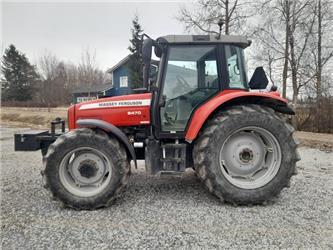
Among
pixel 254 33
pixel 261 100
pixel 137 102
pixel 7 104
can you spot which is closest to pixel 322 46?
pixel 254 33

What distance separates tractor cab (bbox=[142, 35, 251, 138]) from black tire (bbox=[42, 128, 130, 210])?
0.71 meters

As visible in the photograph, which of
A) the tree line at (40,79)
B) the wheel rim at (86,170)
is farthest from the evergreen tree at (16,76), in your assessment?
the wheel rim at (86,170)

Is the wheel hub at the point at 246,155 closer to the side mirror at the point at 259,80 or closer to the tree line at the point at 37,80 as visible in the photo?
the side mirror at the point at 259,80

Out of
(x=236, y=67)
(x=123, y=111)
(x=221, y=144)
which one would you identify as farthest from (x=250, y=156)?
(x=123, y=111)

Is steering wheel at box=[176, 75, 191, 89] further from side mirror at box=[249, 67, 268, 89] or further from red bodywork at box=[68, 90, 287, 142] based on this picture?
side mirror at box=[249, 67, 268, 89]

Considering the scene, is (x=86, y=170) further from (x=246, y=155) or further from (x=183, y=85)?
(x=246, y=155)

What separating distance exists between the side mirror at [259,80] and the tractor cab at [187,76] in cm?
59

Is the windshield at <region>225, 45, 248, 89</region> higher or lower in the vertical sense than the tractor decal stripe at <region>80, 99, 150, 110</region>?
higher

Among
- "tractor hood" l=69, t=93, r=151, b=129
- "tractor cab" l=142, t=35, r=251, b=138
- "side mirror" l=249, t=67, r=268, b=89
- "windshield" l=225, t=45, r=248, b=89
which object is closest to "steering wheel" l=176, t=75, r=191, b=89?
"tractor cab" l=142, t=35, r=251, b=138

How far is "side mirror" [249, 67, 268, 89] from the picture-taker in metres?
3.95

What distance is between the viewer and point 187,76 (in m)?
3.52

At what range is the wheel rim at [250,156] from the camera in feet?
11.2

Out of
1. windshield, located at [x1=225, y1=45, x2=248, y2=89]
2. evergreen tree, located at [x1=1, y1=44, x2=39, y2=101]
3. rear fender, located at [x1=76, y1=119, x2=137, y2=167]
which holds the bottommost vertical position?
rear fender, located at [x1=76, y1=119, x2=137, y2=167]

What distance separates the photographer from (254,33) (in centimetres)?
1409
